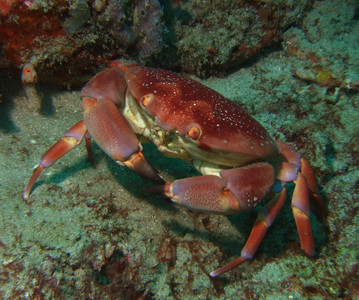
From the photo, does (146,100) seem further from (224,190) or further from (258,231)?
(258,231)

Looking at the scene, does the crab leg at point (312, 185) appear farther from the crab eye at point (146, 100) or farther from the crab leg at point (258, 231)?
the crab eye at point (146, 100)

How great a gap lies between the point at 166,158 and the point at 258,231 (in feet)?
5.29

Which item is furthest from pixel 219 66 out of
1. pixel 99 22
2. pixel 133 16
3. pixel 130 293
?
pixel 130 293

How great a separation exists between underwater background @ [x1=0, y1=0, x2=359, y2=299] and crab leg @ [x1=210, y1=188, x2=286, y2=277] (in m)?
0.22

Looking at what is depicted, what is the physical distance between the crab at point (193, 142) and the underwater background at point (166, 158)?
0.36 metres

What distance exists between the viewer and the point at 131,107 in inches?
108

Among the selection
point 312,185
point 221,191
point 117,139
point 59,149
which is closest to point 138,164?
point 117,139

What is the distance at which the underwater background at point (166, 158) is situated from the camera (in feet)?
7.34

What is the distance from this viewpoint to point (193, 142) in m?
2.28

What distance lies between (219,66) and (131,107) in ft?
9.13

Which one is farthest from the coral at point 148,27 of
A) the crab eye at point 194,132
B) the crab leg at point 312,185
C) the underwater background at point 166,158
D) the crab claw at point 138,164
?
the crab leg at point 312,185

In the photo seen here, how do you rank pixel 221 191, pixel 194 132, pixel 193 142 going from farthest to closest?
pixel 193 142, pixel 194 132, pixel 221 191

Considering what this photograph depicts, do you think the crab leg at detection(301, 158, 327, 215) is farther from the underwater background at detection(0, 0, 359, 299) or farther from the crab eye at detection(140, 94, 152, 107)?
the crab eye at detection(140, 94, 152, 107)

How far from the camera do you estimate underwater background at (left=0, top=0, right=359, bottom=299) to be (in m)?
2.24
